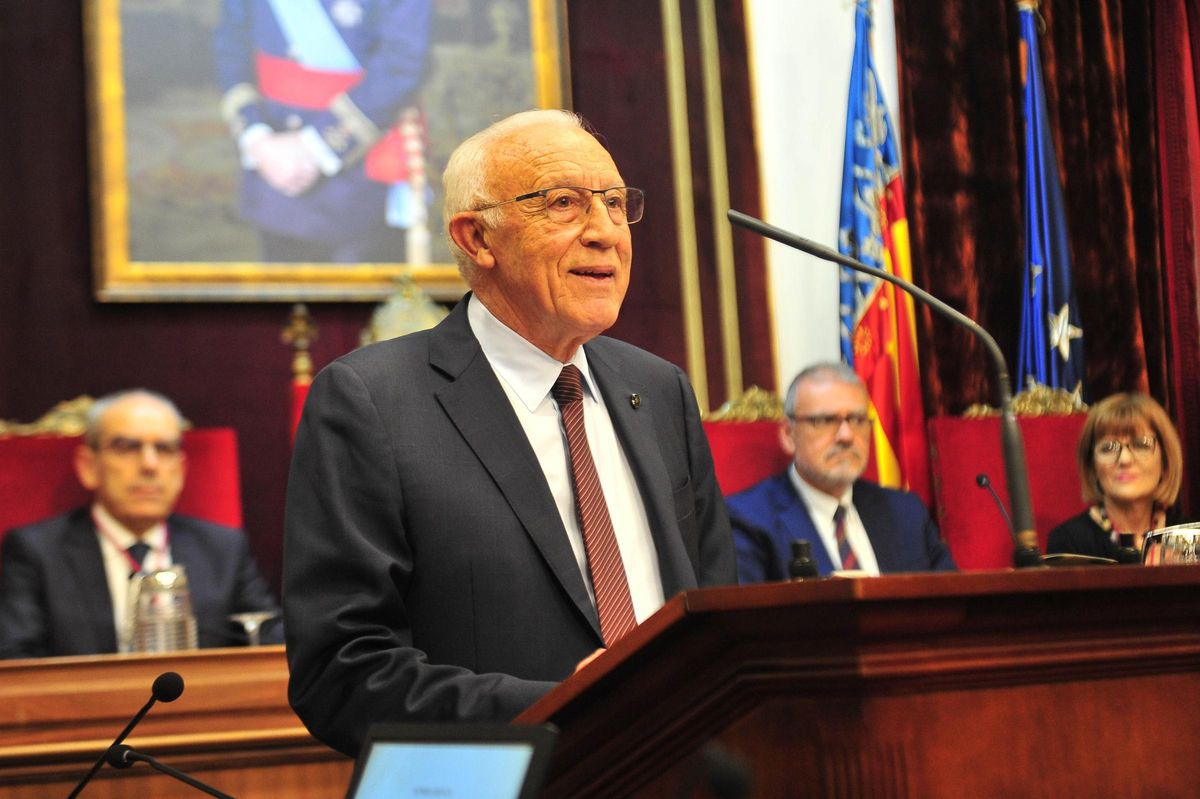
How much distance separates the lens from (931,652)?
1.02 meters

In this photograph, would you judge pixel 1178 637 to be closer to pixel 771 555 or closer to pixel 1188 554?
pixel 1188 554

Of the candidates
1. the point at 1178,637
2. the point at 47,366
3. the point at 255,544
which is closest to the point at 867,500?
the point at 255,544

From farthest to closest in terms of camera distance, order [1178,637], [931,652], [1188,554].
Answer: [1188,554], [1178,637], [931,652]

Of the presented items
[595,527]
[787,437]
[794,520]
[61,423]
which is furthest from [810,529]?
[595,527]

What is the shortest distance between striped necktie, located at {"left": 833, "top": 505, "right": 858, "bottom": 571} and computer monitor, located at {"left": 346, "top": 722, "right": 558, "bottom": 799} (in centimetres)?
329

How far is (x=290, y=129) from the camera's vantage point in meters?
4.90

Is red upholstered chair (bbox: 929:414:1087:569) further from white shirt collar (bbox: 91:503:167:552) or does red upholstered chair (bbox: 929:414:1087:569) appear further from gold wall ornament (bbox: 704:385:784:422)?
white shirt collar (bbox: 91:503:167:552)

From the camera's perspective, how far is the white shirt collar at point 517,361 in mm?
1937

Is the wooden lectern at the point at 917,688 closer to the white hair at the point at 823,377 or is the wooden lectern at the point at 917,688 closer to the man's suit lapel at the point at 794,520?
the man's suit lapel at the point at 794,520

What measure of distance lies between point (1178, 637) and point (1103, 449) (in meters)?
3.29

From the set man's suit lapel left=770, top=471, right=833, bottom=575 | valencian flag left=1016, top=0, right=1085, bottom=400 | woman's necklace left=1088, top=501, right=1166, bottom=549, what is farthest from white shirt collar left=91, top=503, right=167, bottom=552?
valencian flag left=1016, top=0, right=1085, bottom=400

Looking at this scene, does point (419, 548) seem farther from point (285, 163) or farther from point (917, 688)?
point (285, 163)

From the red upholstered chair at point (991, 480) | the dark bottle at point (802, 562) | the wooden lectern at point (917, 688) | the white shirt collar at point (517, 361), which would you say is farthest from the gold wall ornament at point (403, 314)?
the wooden lectern at point (917, 688)

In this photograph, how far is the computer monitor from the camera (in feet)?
2.97
